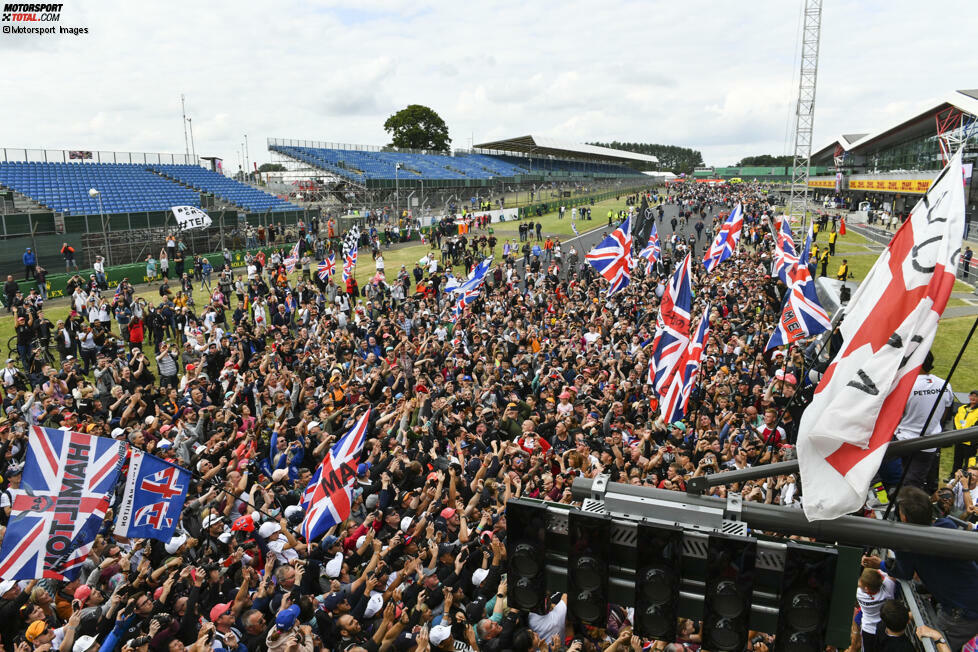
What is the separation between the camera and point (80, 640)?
19.5ft

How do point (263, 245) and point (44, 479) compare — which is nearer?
point (44, 479)

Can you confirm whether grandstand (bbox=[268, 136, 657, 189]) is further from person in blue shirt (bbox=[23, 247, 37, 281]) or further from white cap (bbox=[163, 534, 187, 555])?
white cap (bbox=[163, 534, 187, 555])

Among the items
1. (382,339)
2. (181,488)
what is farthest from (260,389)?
(181,488)

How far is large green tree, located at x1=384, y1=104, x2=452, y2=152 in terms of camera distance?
101062mm

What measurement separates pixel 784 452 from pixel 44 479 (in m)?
9.00

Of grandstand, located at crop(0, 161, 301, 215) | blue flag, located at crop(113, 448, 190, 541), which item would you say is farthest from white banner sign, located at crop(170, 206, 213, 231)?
blue flag, located at crop(113, 448, 190, 541)

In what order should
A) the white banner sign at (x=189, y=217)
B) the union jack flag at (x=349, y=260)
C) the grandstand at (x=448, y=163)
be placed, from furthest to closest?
1. the grandstand at (x=448, y=163)
2. the white banner sign at (x=189, y=217)
3. the union jack flag at (x=349, y=260)

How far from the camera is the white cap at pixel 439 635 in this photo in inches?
236

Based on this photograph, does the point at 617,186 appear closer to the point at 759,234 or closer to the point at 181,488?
the point at 759,234

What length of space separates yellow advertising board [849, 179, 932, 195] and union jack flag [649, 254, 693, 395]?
3660cm

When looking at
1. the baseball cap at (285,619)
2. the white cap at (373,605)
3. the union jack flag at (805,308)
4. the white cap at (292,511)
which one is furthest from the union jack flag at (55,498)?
the union jack flag at (805,308)

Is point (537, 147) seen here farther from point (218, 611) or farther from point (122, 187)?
point (218, 611)

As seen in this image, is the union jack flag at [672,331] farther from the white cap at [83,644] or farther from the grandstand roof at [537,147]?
the grandstand roof at [537,147]

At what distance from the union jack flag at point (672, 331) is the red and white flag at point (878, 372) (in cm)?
603
